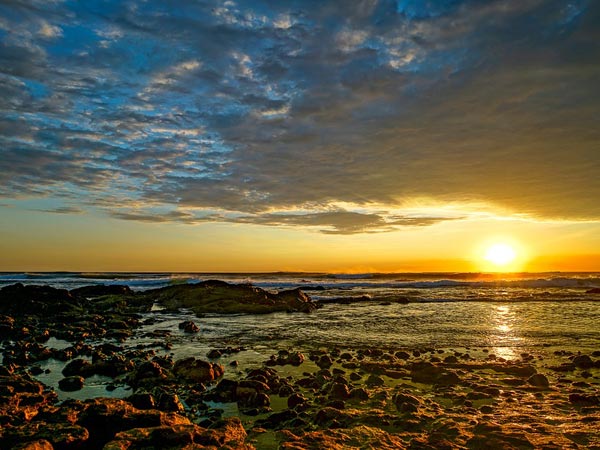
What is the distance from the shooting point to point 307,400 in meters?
8.13

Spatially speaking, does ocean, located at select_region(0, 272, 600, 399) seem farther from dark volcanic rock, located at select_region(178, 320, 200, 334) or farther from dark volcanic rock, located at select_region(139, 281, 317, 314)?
dark volcanic rock, located at select_region(139, 281, 317, 314)

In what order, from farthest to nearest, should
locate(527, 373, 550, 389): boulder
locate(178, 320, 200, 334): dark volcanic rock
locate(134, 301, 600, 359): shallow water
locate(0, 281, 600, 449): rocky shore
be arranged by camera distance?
locate(178, 320, 200, 334): dark volcanic rock < locate(134, 301, 600, 359): shallow water < locate(527, 373, 550, 389): boulder < locate(0, 281, 600, 449): rocky shore

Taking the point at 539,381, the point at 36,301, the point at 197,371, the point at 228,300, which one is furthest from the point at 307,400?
the point at 36,301

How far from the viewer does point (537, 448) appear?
559cm

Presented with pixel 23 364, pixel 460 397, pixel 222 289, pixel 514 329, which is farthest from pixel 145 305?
pixel 460 397

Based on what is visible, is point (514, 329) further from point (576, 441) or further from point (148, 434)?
point (148, 434)

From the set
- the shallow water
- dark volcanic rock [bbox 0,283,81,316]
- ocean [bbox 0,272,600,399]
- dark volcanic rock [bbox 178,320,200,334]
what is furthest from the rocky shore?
dark volcanic rock [bbox 0,283,81,316]

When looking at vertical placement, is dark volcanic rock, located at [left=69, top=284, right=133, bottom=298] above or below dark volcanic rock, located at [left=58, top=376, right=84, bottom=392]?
below

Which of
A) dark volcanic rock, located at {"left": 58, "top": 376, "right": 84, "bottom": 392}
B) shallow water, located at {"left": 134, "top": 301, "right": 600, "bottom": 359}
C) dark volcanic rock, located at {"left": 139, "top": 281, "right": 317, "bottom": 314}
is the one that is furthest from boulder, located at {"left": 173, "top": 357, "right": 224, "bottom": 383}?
dark volcanic rock, located at {"left": 139, "top": 281, "right": 317, "bottom": 314}

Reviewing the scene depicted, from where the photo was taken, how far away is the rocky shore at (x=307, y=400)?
18.9ft

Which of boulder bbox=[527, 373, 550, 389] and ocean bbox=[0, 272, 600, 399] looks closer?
boulder bbox=[527, 373, 550, 389]

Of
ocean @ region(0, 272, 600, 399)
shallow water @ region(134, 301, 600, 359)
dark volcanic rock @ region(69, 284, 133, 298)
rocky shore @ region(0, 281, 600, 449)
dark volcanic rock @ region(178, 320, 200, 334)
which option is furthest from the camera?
dark volcanic rock @ region(69, 284, 133, 298)

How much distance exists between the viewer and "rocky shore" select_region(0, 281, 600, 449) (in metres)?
5.76

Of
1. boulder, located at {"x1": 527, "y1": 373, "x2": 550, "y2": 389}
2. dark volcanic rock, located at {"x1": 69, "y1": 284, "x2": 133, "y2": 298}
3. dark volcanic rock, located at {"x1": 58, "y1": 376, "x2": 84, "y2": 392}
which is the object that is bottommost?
dark volcanic rock, located at {"x1": 69, "y1": 284, "x2": 133, "y2": 298}
